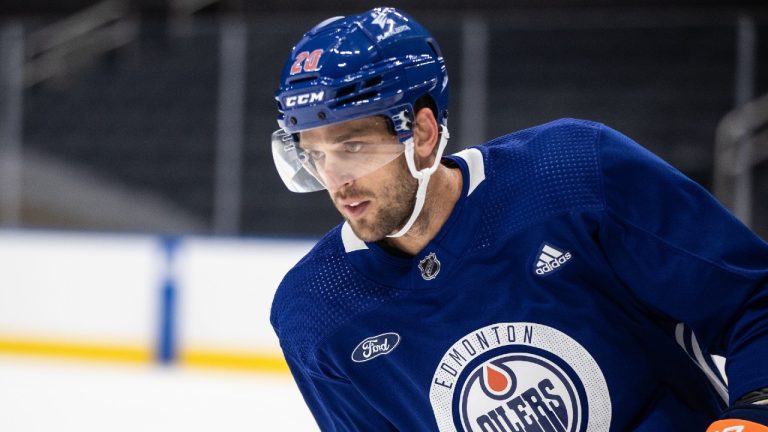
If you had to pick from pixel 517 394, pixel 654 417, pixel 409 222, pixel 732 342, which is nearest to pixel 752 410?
pixel 732 342

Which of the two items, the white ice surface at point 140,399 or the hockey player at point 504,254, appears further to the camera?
the white ice surface at point 140,399

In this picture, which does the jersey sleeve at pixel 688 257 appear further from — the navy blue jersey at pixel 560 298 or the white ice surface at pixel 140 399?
the white ice surface at pixel 140 399

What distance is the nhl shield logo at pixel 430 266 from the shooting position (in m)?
1.43

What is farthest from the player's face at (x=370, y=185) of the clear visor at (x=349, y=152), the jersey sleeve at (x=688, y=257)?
the jersey sleeve at (x=688, y=257)

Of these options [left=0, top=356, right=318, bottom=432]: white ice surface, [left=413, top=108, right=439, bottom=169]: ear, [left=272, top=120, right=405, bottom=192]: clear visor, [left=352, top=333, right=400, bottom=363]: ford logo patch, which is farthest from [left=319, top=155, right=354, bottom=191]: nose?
[left=0, top=356, right=318, bottom=432]: white ice surface

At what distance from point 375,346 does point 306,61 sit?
1.40ft

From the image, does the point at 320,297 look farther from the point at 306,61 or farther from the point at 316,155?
the point at 306,61

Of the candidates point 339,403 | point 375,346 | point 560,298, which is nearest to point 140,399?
point 339,403

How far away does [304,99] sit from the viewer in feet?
4.45

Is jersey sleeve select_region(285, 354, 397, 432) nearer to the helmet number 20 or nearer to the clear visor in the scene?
the clear visor

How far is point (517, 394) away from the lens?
1.39 metres

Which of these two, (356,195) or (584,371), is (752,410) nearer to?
(584,371)

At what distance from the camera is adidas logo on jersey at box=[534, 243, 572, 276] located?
4.50 ft

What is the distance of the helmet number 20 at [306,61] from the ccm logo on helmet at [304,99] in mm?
33
